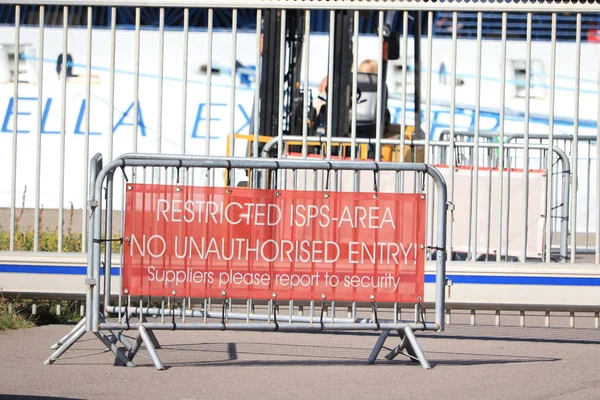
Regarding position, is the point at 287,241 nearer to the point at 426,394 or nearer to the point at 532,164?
the point at 426,394

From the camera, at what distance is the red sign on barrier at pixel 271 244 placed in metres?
7.21

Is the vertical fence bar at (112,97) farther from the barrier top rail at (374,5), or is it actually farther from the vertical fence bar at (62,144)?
the vertical fence bar at (62,144)

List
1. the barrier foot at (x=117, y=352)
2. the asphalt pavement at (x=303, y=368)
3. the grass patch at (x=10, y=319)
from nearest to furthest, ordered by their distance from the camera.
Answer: the asphalt pavement at (x=303, y=368), the barrier foot at (x=117, y=352), the grass patch at (x=10, y=319)

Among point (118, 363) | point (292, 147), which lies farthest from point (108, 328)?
point (292, 147)

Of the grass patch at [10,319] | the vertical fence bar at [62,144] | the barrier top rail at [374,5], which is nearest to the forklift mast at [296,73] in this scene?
the barrier top rail at [374,5]

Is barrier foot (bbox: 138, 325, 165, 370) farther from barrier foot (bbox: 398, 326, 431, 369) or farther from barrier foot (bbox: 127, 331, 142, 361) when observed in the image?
barrier foot (bbox: 398, 326, 431, 369)

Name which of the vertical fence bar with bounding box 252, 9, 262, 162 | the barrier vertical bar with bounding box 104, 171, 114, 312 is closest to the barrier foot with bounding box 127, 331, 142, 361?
the barrier vertical bar with bounding box 104, 171, 114, 312

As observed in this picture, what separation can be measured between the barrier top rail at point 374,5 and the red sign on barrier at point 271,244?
2.01 meters

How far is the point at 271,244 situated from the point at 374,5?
2489mm

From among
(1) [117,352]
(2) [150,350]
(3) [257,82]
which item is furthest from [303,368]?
(3) [257,82]

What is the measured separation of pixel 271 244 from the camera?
7.23 meters

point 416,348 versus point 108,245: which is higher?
point 108,245

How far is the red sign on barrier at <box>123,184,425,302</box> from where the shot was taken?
721cm

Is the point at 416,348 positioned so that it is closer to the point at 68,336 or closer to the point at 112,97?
the point at 68,336
